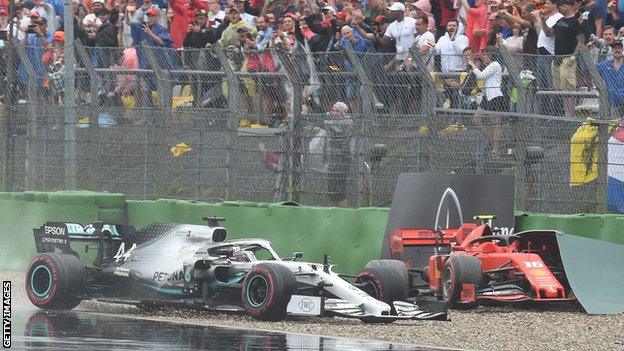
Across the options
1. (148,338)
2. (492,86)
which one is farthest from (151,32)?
(148,338)

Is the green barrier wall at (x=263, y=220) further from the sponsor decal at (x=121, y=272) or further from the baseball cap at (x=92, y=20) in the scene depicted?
the baseball cap at (x=92, y=20)

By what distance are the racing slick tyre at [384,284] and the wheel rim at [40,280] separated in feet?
9.57

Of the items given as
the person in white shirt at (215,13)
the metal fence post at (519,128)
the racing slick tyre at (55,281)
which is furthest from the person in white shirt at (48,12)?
the metal fence post at (519,128)

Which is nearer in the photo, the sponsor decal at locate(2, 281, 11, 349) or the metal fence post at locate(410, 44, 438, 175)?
the sponsor decal at locate(2, 281, 11, 349)

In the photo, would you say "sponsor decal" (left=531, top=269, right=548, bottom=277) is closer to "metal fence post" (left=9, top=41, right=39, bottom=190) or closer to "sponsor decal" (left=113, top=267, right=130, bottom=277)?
"sponsor decal" (left=113, top=267, right=130, bottom=277)

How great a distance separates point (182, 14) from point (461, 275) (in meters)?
8.87

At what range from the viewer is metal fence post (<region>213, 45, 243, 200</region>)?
16797mm

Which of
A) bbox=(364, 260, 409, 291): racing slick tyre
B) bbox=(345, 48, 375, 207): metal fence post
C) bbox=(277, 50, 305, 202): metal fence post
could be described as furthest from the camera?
bbox=(277, 50, 305, 202): metal fence post

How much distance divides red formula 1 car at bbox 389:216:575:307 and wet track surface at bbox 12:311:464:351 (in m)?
2.71

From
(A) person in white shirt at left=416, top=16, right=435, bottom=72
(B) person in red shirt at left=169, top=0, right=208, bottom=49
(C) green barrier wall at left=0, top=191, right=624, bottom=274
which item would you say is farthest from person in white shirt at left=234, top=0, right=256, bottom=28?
(C) green barrier wall at left=0, top=191, right=624, bottom=274

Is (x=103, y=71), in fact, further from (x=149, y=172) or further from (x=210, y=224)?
(x=210, y=224)

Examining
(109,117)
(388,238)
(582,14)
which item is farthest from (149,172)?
(582,14)

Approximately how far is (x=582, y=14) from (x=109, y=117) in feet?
19.4

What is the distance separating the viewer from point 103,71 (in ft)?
58.5
